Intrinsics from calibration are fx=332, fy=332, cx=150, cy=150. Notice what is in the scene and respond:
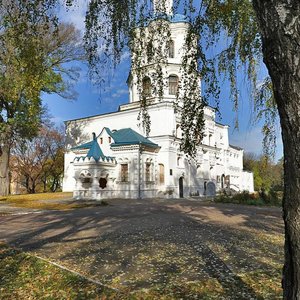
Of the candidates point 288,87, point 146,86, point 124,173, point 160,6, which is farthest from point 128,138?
point 288,87

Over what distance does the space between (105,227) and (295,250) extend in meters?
10.1

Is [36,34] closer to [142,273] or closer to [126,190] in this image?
[142,273]

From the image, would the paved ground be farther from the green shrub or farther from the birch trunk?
the green shrub

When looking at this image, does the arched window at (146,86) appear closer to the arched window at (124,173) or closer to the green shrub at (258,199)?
the green shrub at (258,199)

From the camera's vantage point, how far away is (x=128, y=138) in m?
31.9

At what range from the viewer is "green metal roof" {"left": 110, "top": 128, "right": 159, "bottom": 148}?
30.8 m

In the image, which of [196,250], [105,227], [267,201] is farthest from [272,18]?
[267,201]

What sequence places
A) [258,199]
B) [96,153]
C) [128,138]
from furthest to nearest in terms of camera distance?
[128,138] < [96,153] < [258,199]

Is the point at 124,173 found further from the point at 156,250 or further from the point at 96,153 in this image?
the point at 156,250

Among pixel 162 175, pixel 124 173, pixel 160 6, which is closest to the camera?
pixel 160 6

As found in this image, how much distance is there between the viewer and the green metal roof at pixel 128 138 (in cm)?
3080

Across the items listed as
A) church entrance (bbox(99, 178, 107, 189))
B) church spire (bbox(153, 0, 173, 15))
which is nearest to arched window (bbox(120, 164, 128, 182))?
church entrance (bbox(99, 178, 107, 189))

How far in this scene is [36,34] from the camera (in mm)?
4098

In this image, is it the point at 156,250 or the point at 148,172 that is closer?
the point at 156,250
